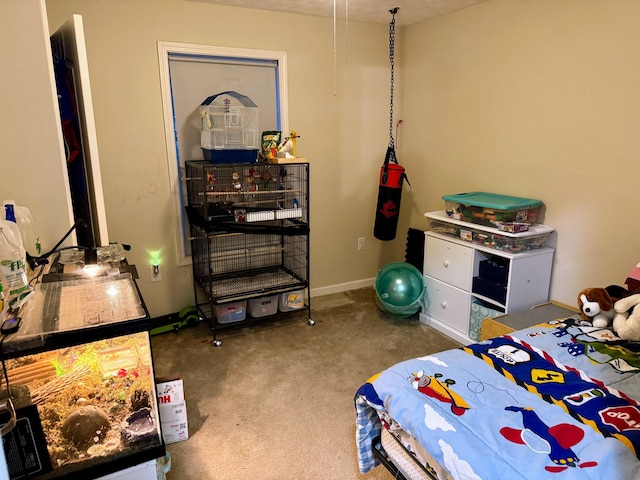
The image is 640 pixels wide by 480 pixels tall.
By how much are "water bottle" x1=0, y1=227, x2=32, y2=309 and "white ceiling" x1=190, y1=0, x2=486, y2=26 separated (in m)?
2.36

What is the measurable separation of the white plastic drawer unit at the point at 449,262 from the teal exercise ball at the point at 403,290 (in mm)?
118

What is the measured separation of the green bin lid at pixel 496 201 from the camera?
2.74 m

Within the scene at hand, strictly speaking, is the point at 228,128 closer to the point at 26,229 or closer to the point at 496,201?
the point at 26,229

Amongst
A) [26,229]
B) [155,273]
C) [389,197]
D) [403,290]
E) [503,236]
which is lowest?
[403,290]

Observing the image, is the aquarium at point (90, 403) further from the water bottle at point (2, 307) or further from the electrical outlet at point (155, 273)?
the electrical outlet at point (155, 273)

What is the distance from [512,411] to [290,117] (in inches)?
107

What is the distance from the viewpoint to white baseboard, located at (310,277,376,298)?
401 centimetres

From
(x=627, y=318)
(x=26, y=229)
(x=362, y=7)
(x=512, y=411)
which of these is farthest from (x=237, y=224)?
(x=627, y=318)

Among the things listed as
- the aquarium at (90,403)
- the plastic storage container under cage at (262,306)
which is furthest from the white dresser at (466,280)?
the aquarium at (90,403)

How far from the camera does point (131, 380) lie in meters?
1.45

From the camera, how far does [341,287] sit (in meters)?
4.13

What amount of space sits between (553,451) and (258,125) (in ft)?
9.45

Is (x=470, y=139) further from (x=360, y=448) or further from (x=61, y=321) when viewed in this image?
(x=61, y=321)

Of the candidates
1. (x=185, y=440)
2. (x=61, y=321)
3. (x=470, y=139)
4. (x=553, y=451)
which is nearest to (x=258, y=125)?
(x=470, y=139)
